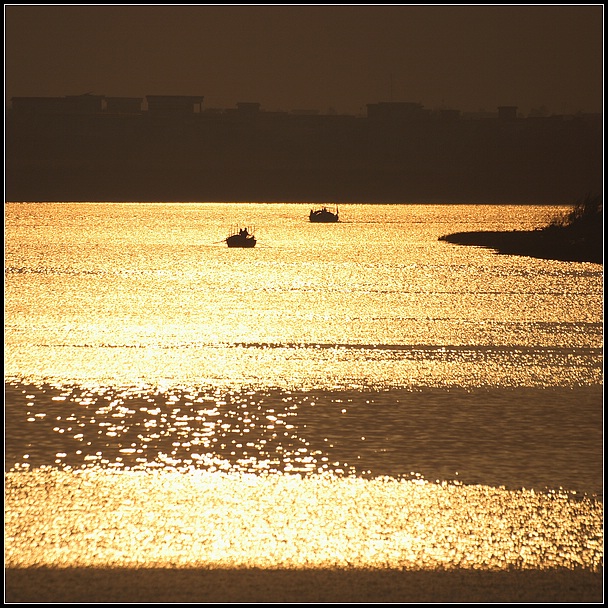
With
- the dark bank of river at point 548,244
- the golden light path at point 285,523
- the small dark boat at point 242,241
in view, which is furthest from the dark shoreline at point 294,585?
the small dark boat at point 242,241

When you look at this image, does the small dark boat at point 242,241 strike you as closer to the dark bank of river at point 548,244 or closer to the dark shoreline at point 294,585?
the dark bank of river at point 548,244

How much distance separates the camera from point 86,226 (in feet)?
399

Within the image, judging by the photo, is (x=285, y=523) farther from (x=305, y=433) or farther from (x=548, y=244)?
(x=548, y=244)

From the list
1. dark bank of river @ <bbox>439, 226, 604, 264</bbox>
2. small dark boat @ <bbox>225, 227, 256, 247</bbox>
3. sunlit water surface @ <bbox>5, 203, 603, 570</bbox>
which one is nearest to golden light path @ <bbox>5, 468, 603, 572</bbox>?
sunlit water surface @ <bbox>5, 203, 603, 570</bbox>

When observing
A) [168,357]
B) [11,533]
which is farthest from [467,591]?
[168,357]

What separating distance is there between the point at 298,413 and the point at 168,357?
689 cm

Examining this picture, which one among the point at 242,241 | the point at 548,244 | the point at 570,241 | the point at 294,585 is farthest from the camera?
the point at 242,241

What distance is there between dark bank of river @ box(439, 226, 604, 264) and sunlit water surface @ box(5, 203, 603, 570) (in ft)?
76.8

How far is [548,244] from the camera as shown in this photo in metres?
66.8

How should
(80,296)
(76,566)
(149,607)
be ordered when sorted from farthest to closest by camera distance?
(80,296), (76,566), (149,607)

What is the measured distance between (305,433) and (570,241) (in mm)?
52282

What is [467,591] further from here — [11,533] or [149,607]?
[11,533]

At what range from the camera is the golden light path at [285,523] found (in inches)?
400

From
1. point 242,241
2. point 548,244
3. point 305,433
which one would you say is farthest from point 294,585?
point 242,241
